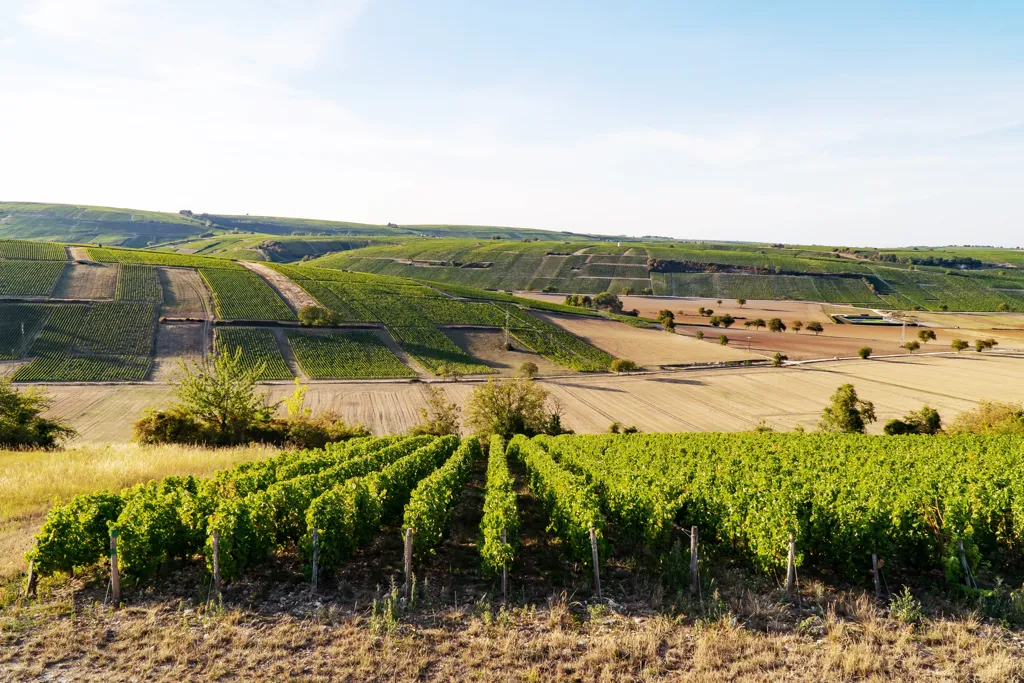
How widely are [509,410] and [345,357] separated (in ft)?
145

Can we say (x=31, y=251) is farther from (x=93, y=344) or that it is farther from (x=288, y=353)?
(x=288, y=353)

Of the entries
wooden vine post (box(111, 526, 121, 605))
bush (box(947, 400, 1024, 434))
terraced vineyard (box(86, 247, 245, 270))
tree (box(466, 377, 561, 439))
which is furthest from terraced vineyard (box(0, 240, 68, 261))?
bush (box(947, 400, 1024, 434))

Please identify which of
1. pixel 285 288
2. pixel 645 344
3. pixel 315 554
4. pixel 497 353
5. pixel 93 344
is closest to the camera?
pixel 315 554

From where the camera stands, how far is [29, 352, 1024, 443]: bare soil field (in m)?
60.0

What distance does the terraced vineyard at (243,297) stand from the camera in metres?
97.6

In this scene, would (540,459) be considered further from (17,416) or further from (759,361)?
(759,361)

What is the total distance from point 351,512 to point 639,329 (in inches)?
4405

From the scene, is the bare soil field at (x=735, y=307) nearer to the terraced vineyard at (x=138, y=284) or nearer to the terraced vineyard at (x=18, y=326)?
the terraced vineyard at (x=138, y=284)

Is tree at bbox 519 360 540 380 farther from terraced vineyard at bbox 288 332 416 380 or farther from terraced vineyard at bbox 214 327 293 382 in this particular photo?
terraced vineyard at bbox 214 327 293 382

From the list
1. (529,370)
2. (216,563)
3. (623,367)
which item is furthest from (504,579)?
(623,367)

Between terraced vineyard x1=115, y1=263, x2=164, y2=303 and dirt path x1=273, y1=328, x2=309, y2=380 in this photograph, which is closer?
dirt path x1=273, y1=328, x2=309, y2=380

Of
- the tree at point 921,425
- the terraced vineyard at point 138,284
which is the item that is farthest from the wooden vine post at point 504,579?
the terraced vineyard at point 138,284

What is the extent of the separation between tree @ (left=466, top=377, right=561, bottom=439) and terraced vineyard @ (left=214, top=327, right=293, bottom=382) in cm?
3877

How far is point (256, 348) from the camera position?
3369 inches
